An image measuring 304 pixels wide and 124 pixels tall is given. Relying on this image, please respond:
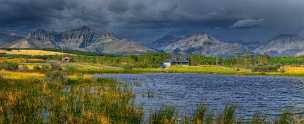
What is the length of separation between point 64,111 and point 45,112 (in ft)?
15.5

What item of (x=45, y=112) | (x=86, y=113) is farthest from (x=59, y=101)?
(x=86, y=113)

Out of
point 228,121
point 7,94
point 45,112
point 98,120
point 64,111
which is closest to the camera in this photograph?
point 98,120

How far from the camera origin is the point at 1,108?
40.0 meters

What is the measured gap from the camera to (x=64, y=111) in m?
42.7

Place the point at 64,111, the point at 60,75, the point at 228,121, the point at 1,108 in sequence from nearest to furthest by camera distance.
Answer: the point at 228,121, the point at 1,108, the point at 64,111, the point at 60,75

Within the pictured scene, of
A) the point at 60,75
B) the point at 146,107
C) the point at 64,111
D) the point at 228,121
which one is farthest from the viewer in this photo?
the point at 60,75

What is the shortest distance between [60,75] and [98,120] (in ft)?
216

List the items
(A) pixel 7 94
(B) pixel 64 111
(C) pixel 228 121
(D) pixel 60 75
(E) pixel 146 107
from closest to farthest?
(C) pixel 228 121 < (B) pixel 64 111 < (A) pixel 7 94 < (E) pixel 146 107 < (D) pixel 60 75

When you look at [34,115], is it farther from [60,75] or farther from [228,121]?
[60,75]

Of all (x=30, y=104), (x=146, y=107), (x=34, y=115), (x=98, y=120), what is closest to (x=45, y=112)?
(x=30, y=104)

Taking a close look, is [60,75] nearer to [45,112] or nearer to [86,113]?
[45,112]

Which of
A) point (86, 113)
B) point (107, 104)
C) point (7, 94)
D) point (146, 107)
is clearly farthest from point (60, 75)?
point (86, 113)

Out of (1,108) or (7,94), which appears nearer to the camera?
(1,108)

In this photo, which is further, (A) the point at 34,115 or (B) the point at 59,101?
(B) the point at 59,101
